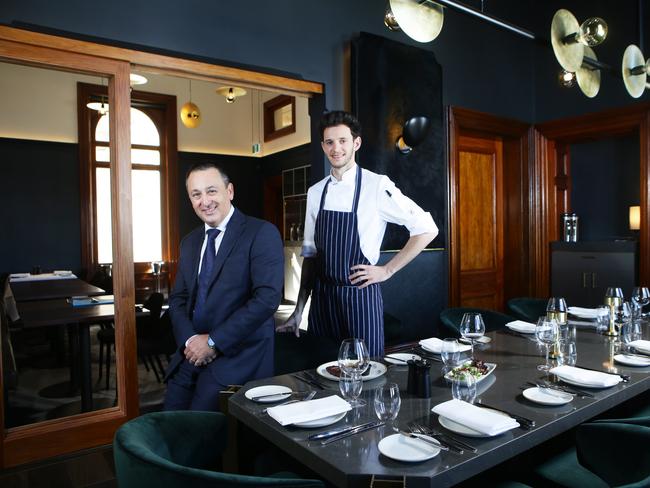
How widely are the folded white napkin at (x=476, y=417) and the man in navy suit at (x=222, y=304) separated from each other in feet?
3.37

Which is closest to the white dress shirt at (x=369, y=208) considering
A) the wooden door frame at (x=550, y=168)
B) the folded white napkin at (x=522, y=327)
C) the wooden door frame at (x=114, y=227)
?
the folded white napkin at (x=522, y=327)

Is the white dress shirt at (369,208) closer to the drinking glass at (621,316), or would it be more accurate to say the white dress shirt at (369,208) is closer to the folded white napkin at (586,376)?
the drinking glass at (621,316)

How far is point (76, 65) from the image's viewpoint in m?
3.08

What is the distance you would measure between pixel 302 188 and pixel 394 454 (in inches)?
315

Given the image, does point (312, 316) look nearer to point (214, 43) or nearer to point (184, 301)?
point (184, 301)

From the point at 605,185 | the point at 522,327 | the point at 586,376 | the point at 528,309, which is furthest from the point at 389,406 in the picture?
the point at 605,185

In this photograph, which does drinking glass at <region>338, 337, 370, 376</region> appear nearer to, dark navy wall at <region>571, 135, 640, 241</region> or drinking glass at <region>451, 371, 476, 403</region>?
drinking glass at <region>451, 371, 476, 403</region>

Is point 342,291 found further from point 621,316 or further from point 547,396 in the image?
point 621,316

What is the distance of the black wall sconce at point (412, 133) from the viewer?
4.36 meters

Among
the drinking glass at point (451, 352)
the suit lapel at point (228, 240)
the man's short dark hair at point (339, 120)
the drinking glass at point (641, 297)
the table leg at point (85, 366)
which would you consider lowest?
the table leg at point (85, 366)

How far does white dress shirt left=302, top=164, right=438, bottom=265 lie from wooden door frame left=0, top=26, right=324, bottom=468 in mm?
1220

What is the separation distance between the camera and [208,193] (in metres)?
2.41

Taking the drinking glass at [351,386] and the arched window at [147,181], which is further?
the arched window at [147,181]

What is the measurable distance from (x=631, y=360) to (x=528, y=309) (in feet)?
5.17
